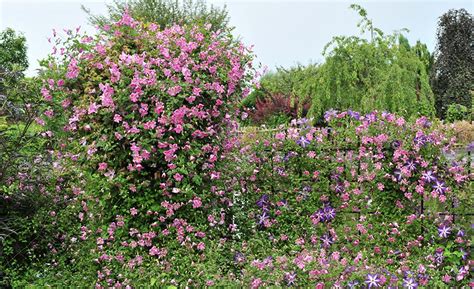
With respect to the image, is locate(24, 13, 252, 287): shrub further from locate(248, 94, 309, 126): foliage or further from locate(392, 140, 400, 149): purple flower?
locate(248, 94, 309, 126): foliage

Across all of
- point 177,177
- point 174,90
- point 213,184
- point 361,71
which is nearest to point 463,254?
point 213,184

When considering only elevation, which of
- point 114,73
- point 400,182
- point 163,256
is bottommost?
point 163,256

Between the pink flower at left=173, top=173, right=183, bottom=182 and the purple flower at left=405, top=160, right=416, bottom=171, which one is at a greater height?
the pink flower at left=173, top=173, right=183, bottom=182

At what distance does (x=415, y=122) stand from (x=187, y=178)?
1.85 m

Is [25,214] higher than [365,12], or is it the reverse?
[365,12]

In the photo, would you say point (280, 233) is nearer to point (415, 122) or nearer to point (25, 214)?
point (415, 122)

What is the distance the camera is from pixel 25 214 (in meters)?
4.39

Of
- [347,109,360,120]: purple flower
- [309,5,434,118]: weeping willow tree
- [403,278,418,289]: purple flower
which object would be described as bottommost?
[403,278,418,289]: purple flower

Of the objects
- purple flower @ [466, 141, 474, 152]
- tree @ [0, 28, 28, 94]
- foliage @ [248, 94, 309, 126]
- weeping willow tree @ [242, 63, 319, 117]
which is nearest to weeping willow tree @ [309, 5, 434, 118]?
weeping willow tree @ [242, 63, 319, 117]

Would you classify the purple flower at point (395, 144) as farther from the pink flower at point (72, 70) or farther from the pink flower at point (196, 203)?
the pink flower at point (72, 70)

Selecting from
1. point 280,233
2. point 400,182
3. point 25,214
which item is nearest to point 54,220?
point 25,214

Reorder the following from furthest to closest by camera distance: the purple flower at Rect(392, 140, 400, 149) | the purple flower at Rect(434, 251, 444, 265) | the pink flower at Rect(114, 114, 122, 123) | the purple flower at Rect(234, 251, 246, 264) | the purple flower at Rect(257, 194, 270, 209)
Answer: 1. the purple flower at Rect(257, 194, 270, 209)
2. the purple flower at Rect(392, 140, 400, 149)
3. the purple flower at Rect(434, 251, 444, 265)
4. the purple flower at Rect(234, 251, 246, 264)
5. the pink flower at Rect(114, 114, 122, 123)

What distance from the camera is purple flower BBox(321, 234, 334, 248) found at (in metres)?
4.27

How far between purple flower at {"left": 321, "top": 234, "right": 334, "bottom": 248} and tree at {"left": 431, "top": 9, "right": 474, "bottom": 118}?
19.5 meters
